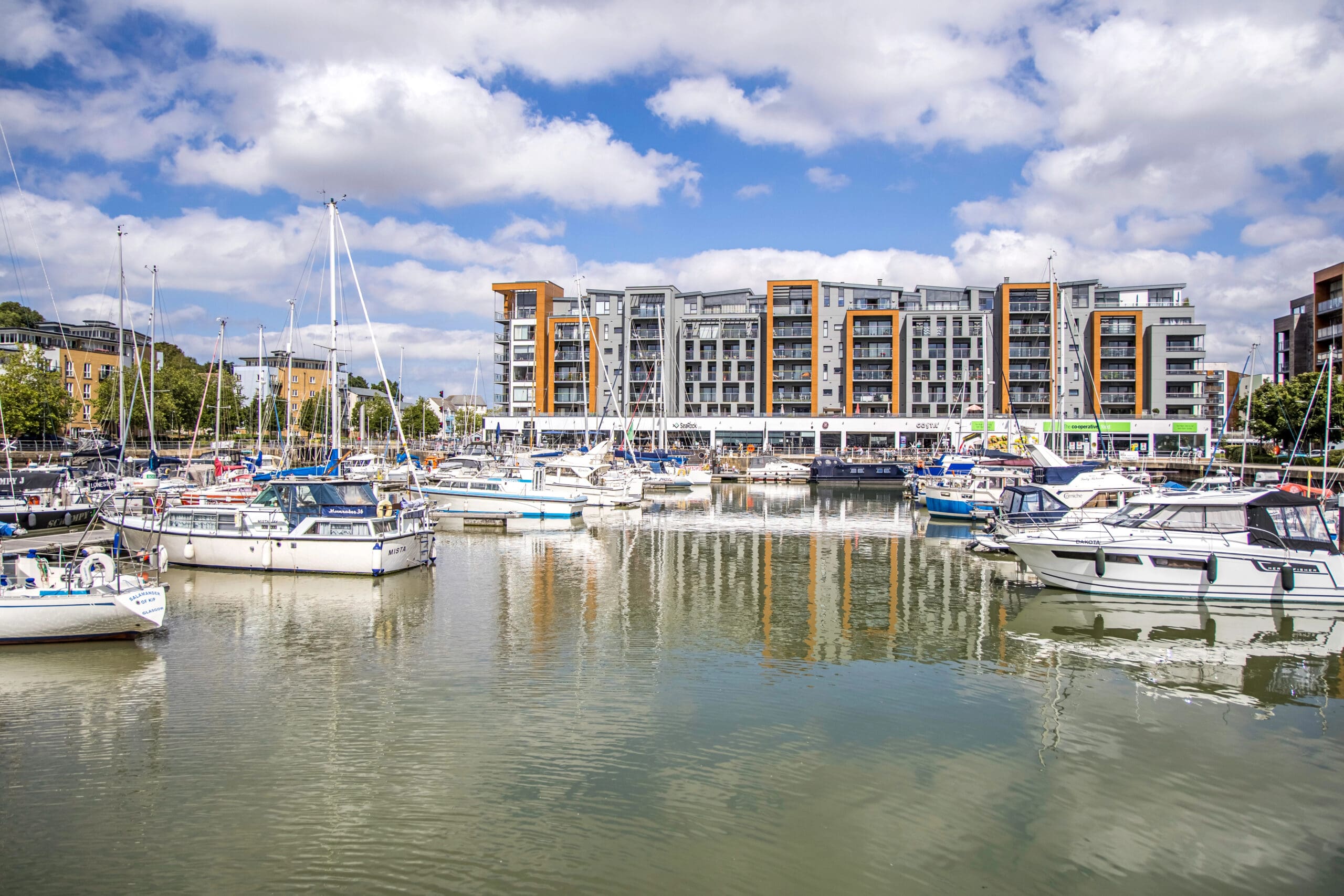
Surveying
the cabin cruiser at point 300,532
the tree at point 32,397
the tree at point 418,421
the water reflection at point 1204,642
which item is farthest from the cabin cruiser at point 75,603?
the tree at point 418,421

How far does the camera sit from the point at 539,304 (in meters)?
99.7

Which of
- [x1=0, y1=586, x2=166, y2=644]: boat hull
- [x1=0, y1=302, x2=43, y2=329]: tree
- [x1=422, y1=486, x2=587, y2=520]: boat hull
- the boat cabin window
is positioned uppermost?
[x1=0, y1=302, x2=43, y2=329]: tree

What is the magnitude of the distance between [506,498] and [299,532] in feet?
49.0

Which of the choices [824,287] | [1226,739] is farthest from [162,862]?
[824,287]

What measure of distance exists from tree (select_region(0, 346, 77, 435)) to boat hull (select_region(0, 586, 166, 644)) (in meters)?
58.3

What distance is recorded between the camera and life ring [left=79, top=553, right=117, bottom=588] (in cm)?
1623

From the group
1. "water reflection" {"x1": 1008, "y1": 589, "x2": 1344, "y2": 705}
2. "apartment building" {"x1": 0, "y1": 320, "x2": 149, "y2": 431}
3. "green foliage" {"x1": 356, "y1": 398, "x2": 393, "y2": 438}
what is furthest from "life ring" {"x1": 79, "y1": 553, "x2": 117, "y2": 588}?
"green foliage" {"x1": 356, "y1": 398, "x2": 393, "y2": 438}

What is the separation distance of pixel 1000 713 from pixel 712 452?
7217 centimetres

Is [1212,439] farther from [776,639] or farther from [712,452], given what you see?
[776,639]

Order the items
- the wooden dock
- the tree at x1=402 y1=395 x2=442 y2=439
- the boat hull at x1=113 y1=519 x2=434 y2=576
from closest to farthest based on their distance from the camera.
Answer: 1. the boat hull at x1=113 y1=519 x2=434 y2=576
2. the wooden dock
3. the tree at x1=402 y1=395 x2=442 y2=439

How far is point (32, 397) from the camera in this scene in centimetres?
6688

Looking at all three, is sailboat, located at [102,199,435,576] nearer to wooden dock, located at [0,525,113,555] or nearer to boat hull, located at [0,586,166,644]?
wooden dock, located at [0,525,113,555]

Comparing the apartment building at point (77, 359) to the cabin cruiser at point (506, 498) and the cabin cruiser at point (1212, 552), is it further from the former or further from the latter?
the cabin cruiser at point (1212, 552)

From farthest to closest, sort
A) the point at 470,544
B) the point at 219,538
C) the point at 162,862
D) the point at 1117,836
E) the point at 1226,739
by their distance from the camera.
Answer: the point at 470,544 < the point at 219,538 < the point at 1226,739 < the point at 1117,836 < the point at 162,862
